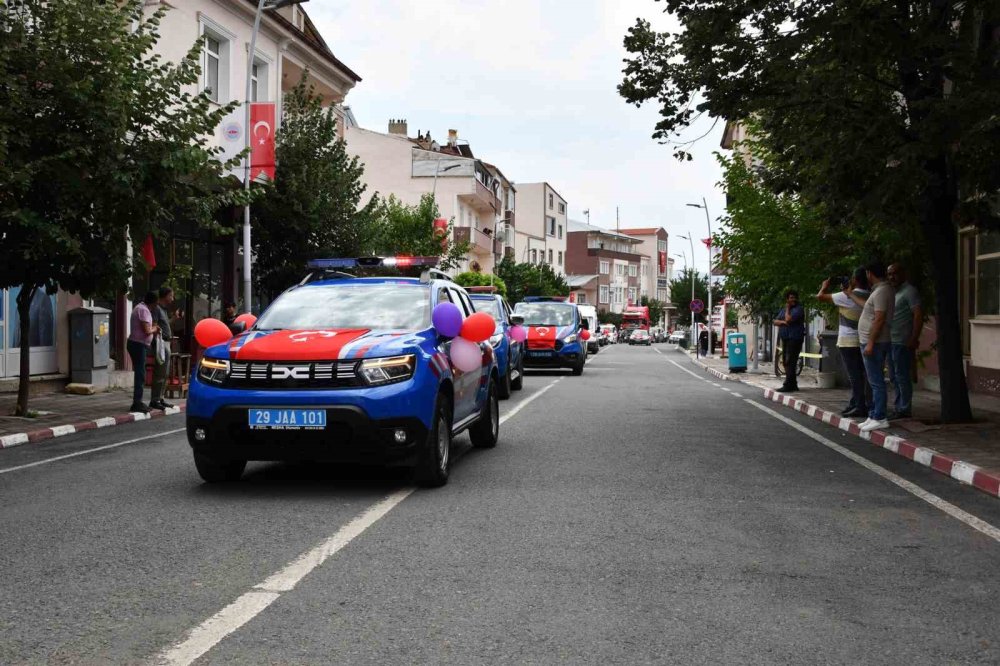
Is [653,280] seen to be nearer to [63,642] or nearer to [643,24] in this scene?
[643,24]

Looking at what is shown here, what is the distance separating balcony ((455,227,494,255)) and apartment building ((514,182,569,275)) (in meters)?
30.3

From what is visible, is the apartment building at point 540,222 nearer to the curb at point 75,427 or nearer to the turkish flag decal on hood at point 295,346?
the curb at point 75,427

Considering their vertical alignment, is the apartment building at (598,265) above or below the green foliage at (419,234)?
above

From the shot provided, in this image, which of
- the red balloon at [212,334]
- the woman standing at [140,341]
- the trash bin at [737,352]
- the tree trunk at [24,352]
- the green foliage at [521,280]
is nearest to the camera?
the red balloon at [212,334]

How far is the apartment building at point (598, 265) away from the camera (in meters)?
128

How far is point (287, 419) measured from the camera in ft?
23.5

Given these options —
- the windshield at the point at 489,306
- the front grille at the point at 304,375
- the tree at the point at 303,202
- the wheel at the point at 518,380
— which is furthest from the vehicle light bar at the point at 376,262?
the tree at the point at 303,202

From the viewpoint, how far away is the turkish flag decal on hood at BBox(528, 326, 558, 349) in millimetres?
26672

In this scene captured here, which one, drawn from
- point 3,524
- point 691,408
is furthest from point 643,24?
point 3,524

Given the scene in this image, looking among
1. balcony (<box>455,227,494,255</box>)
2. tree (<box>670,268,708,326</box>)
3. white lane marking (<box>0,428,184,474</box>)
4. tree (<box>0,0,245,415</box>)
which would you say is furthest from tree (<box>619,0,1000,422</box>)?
tree (<box>670,268,708,326</box>)

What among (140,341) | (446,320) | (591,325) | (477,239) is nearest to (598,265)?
(477,239)

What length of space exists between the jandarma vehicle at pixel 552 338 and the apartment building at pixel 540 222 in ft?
236

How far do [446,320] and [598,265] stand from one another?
123m

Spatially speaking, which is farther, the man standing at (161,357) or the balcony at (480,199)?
the balcony at (480,199)
